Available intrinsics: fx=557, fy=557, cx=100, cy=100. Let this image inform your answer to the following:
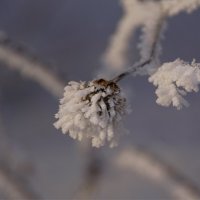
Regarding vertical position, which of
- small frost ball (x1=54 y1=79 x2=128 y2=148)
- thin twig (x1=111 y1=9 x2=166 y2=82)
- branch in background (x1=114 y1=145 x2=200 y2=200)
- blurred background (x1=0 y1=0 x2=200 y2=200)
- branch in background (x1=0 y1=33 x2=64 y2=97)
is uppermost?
blurred background (x1=0 y1=0 x2=200 y2=200)

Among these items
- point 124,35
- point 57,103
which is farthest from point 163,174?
point 57,103

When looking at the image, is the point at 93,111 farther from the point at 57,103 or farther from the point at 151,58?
the point at 57,103

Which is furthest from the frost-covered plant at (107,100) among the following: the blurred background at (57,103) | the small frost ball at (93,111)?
the blurred background at (57,103)

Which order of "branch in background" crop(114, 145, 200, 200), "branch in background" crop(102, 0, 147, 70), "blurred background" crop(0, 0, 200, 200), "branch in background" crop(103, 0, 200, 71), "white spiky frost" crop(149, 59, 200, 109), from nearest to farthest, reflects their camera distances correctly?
1. "white spiky frost" crop(149, 59, 200, 109)
2. "branch in background" crop(103, 0, 200, 71)
3. "branch in background" crop(102, 0, 147, 70)
4. "branch in background" crop(114, 145, 200, 200)
5. "blurred background" crop(0, 0, 200, 200)

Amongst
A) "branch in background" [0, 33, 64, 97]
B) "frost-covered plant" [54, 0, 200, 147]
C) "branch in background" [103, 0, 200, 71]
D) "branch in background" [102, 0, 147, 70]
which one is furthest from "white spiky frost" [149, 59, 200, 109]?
"branch in background" [0, 33, 64, 97]

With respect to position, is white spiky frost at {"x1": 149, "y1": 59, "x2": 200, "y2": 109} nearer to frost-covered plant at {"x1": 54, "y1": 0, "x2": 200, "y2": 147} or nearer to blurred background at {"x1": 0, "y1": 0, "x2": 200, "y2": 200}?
frost-covered plant at {"x1": 54, "y1": 0, "x2": 200, "y2": 147}

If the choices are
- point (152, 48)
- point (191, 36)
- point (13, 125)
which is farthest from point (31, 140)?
point (152, 48)
